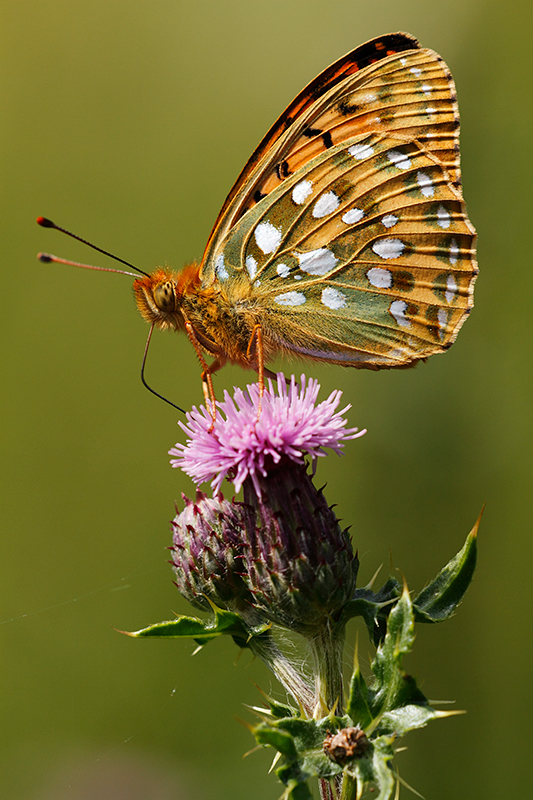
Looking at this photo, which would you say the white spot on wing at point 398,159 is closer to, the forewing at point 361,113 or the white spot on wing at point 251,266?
the forewing at point 361,113

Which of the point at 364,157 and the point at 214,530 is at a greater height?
the point at 364,157

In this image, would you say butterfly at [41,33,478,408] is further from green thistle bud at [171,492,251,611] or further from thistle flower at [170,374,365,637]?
green thistle bud at [171,492,251,611]

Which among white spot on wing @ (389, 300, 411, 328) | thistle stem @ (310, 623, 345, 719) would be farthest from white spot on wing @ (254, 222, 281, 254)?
thistle stem @ (310, 623, 345, 719)

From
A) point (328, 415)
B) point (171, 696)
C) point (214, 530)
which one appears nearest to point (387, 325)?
point (328, 415)

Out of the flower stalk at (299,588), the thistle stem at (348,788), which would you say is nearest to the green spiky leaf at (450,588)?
the flower stalk at (299,588)

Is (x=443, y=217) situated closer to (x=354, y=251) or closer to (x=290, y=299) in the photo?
(x=354, y=251)

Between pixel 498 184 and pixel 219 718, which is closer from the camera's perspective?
pixel 219 718

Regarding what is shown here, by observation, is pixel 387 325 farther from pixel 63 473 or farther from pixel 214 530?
pixel 63 473
